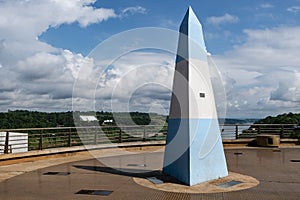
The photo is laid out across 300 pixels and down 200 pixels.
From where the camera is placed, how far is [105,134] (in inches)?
589

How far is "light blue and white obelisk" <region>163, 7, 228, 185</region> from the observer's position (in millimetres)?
7856

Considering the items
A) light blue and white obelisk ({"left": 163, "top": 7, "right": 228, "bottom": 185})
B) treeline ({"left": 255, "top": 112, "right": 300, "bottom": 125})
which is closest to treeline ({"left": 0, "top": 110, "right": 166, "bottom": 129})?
light blue and white obelisk ({"left": 163, "top": 7, "right": 228, "bottom": 185})

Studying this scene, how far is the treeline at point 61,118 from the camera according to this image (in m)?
14.4

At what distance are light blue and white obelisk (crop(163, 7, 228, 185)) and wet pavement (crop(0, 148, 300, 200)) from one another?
100cm

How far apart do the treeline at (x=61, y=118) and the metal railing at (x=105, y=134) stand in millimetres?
395

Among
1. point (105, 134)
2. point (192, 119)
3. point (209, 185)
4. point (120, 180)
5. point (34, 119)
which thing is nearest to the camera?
point (209, 185)

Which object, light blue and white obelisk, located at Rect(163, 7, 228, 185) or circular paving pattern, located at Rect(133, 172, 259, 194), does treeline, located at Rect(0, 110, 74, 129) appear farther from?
circular paving pattern, located at Rect(133, 172, 259, 194)

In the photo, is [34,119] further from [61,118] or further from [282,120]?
[282,120]

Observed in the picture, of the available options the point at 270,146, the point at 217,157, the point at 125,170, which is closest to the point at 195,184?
the point at 217,157

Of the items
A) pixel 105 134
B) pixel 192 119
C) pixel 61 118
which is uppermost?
pixel 61 118

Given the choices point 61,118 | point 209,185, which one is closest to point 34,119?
point 61,118

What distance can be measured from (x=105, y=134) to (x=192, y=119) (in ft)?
25.3

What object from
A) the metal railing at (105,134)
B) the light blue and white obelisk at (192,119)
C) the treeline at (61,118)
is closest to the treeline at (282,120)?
the metal railing at (105,134)

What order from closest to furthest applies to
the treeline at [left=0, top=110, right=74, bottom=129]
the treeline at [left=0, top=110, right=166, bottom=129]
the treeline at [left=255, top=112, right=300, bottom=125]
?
the treeline at [left=0, top=110, right=166, bottom=129]
the treeline at [left=0, top=110, right=74, bottom=129]
the treeline at [left=255, top=112, right=300, bottom=125]
